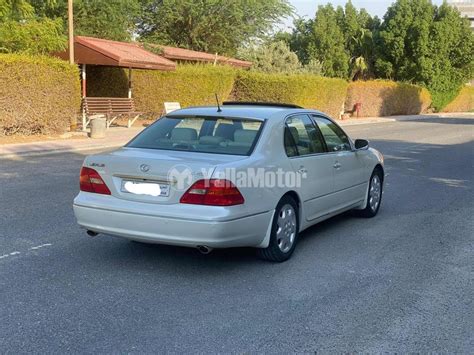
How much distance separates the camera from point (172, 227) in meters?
4.86

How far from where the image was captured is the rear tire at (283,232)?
215 inches

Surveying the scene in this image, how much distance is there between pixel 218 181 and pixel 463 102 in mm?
61466

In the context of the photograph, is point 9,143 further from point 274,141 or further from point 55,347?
point 55,347

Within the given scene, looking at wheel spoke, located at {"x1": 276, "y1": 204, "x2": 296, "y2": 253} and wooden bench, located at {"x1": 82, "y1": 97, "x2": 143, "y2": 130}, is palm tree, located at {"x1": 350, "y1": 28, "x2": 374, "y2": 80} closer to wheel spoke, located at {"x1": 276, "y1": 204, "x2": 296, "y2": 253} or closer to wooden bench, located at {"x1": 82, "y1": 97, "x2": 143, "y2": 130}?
wooden bench, located at {"x1": 82, "y1": 97, "x2": 143, "y2": 130}

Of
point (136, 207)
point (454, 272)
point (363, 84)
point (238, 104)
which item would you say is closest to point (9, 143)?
point (238, 104)

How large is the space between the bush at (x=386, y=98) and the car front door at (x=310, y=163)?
1399 inches

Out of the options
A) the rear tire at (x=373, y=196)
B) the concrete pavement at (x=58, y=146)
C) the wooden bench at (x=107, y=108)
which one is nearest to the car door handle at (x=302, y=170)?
the rear tire at (x=373, y=196)

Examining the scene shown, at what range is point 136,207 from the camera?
16.4 ft

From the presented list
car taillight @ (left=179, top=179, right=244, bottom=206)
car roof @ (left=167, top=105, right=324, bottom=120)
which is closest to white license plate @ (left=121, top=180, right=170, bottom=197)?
car taillight @ (left=179, top=179, right=244, bottom=206)

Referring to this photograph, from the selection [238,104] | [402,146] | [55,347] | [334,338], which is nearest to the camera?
[55,347]

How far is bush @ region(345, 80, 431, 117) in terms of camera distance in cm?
4128

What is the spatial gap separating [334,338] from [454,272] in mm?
2131

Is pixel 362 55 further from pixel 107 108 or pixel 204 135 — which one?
pixel 204 135

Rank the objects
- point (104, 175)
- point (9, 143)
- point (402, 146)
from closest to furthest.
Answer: point (104, 175) < point (9, 143) < point (402, 146)
